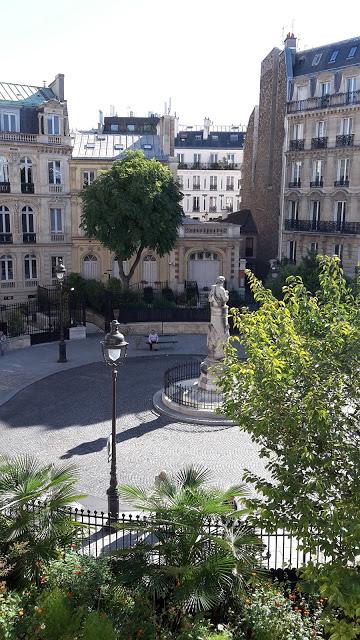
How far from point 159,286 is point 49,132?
1247 centimetres

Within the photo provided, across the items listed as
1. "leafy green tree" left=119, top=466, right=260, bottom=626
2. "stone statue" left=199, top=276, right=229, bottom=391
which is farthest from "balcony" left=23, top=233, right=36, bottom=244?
"leafy green tree" left=119, top=466, right=260, bottom=626

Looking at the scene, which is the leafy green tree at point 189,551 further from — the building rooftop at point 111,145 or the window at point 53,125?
the building rooftop at point 111,145

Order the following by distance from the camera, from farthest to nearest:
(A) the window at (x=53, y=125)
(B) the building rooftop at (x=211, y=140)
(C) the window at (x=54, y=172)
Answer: (B) the building rooftop at (x=211, y=140) < (C) the window at (x=54, y=172) < (A) the window at (x=53, y=125)

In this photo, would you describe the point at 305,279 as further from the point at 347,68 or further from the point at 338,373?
the point at 338,373

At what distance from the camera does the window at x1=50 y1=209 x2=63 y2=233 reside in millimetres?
38875

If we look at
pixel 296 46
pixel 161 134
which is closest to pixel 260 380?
pixel 161 134

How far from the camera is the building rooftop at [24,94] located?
3758cm

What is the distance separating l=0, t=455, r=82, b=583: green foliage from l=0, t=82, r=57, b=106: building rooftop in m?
32.7

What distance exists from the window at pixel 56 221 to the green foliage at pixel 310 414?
3145cm

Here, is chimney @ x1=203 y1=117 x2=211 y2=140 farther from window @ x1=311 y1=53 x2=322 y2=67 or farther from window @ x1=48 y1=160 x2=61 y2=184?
window @ x1=48 y1=160 x2=61 y2=184

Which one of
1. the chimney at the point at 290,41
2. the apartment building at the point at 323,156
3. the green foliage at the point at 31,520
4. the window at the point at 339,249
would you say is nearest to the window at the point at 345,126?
the apartment building at the point at 323,156

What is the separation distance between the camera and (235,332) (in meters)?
32.2

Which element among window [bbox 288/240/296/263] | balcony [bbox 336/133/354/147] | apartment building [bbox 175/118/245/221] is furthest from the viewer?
apartment building [bbox 175/118/245/221]

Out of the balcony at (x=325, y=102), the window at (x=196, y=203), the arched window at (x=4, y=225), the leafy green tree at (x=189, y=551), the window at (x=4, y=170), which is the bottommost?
the leafy green tree at (x=189, y=551)
